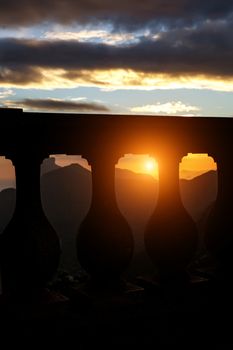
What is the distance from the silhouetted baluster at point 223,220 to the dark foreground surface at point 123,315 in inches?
9.2

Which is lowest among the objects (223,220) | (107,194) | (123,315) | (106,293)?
(123,315)

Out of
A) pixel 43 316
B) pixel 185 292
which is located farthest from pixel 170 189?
pixel 43 316

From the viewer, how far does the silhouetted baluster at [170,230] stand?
4508mm

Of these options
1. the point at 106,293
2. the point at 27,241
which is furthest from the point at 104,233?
the point at 27,241

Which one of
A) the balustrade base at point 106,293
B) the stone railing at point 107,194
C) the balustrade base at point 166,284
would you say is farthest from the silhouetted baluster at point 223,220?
the balustrade base at point 106,293

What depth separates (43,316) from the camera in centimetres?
379

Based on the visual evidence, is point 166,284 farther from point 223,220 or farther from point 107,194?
point 107,194

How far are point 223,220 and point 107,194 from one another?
128 centimetres

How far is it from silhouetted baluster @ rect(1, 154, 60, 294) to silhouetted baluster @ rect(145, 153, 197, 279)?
38.9 inches

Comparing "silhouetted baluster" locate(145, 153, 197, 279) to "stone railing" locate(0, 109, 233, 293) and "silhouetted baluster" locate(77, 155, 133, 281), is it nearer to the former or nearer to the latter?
"stone railing" locate(0, 109, 233, 293)

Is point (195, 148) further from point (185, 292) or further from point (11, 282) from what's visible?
point (11, 282)

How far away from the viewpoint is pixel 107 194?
427cm

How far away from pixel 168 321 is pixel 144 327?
274 mm

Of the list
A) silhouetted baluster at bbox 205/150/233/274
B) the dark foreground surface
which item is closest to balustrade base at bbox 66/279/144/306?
the dark foreground surface
